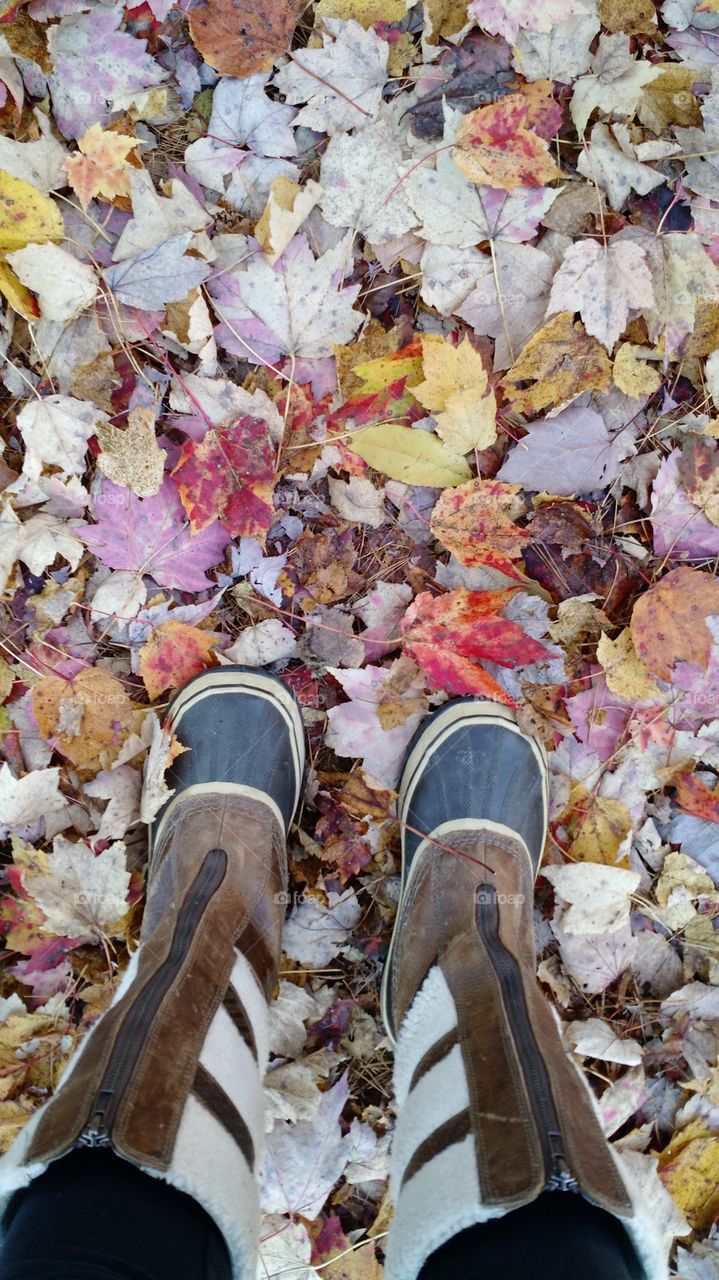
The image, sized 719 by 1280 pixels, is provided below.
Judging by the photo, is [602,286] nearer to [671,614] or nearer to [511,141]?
[511,141]

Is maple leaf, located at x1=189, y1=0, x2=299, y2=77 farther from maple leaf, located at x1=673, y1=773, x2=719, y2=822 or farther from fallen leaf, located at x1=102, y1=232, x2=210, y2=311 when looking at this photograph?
maple leaf, located at x1=673, y1=773, x2=719, y2=822

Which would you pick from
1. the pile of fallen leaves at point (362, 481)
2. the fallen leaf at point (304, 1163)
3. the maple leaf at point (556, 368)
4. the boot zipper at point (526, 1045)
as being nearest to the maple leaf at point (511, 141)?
the pile of fallen leaves at point (362, 481)

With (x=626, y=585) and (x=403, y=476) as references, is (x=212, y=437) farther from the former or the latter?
(x=626, y=585)

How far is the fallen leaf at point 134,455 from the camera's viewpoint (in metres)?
1.50

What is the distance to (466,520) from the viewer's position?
158 cm

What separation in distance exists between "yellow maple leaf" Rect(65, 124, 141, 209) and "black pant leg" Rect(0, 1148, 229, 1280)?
1565 mm

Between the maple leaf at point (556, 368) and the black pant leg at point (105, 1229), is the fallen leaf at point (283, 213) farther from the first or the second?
the black pant leg at point (105, 1229)

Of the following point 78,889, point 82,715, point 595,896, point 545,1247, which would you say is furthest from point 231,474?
point 545,1247

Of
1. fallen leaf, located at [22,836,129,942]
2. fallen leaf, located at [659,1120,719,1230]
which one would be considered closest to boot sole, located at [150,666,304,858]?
fallen leaf, located at [22,836,129,942]

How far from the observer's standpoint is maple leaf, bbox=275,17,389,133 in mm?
1469

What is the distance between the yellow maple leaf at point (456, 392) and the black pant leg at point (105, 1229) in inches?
49.9

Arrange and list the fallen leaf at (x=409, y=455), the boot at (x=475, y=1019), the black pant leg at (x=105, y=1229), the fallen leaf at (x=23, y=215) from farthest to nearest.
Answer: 1. the fallen leaf at (x=409, y=455)
2. the fallen leaf at (x=23, y=215)
3. the boot at (x=475, y=1019)
4. the black pant leg at (x=105, y=1229)

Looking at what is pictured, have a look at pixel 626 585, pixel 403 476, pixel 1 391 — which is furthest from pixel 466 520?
pixel 1 391

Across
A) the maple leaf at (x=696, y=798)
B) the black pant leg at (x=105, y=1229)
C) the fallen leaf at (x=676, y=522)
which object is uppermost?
the fallen leaf at (x=676, y=522)
